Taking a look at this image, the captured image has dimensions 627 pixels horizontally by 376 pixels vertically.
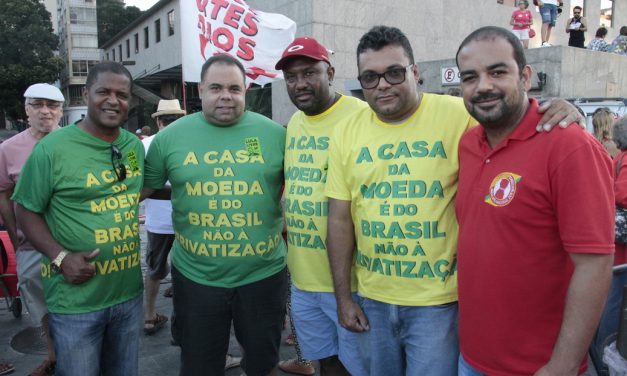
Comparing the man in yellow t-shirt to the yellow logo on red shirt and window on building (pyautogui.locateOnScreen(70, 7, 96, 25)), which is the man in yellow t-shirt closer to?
the yellow logo on red shirt

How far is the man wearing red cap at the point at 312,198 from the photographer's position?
2.75 m

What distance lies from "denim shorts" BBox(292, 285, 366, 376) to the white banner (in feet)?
14.2

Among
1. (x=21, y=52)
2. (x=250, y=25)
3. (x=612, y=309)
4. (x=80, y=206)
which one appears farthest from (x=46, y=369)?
(x=21, y=52)

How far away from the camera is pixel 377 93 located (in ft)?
7.77

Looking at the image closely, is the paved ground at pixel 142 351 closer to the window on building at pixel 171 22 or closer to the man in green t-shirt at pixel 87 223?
the man in green t-shirt at pixel 87 223

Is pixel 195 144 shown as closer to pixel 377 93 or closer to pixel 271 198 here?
pixel 271 198

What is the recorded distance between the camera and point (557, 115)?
1865 mm

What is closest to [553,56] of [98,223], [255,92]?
[255,92]

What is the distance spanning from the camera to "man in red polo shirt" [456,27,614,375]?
1727mm

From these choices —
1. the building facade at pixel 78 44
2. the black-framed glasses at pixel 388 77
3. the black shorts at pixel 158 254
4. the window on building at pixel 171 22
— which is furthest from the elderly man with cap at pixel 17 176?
the building facade at pixel 78 44

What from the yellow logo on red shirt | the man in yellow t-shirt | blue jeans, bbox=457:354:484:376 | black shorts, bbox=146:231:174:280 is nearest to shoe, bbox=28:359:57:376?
black shorts, bbox=146:231:174:280

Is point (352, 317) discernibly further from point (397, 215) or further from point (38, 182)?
point (38, 182)

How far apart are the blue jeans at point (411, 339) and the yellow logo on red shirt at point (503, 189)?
606mm

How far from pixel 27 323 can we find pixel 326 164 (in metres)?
3.88
